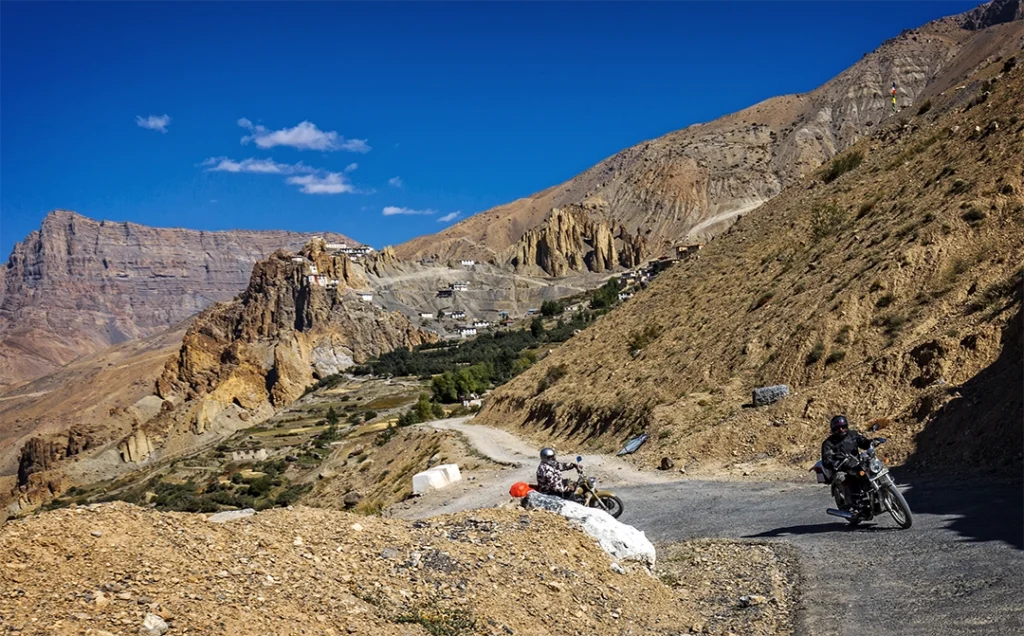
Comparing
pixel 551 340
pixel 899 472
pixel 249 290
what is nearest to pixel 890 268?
pixel 899 472

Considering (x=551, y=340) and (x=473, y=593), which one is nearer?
(x=473, y=593)

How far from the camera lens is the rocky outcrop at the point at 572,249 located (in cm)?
16750

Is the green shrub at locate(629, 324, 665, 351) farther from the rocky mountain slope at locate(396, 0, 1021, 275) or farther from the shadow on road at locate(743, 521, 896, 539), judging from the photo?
the rocky mountain slope at locate(396, 0, 1021, 275)

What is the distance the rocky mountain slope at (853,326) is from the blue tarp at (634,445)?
44 centimetres

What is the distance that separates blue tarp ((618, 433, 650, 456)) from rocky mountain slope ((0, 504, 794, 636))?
13198 millimetres

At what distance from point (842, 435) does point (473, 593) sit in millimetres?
5936

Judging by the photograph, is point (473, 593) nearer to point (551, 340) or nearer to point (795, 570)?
point (795, 570)

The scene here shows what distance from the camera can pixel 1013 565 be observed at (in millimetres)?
7559

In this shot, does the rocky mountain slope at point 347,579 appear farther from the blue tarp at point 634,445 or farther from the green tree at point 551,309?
the green tree at point 551,309

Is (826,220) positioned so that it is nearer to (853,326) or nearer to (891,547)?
(853,326)

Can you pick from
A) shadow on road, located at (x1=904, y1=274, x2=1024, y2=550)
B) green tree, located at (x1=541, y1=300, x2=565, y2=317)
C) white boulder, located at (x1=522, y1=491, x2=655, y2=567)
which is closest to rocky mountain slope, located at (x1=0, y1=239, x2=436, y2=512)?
green tree, located at (x1=541, y1=300, x2=565, y2=317)

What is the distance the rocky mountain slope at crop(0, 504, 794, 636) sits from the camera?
19.7 ft

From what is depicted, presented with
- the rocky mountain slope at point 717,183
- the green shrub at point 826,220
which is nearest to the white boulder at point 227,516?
the green shrub at point 826,220

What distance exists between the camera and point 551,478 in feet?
42.1
